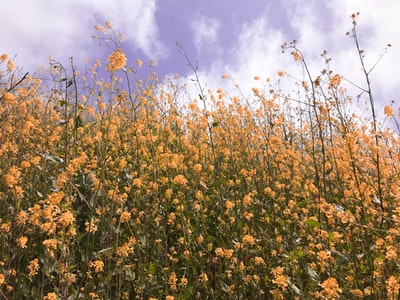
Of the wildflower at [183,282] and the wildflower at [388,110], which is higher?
the wildflower at [388,110]

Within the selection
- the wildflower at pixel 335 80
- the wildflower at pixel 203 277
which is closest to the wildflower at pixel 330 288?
the wildflower at pixel 203 277

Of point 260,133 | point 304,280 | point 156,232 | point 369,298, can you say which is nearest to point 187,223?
point 156,232

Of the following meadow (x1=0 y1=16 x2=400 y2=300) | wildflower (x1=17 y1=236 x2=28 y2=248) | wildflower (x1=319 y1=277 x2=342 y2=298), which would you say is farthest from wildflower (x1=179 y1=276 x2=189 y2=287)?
wildflower (x1=319 y1=277 x2=342 y2=298)

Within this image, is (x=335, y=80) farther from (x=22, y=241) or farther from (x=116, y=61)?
(x=22, y=241)

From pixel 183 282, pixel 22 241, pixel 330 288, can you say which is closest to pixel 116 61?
pixel 22 241

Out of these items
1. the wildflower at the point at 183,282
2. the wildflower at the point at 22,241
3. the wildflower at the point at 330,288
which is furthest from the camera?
the wildflower at the point at 183,282

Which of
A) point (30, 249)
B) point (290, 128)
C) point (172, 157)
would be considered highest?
point (290, 128)

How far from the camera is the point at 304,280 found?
8.17 ft

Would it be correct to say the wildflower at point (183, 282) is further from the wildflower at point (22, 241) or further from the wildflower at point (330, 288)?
the wildflower at point (330, 288)

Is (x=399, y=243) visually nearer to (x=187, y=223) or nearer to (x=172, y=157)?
(x=187, y=223)

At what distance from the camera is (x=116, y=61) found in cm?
201

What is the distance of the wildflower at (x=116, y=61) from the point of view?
2.00 meters

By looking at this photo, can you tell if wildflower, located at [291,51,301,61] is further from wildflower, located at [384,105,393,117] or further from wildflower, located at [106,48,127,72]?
wildflower, located at [106,48,127,72]

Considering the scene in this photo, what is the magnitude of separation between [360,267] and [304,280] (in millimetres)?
439
